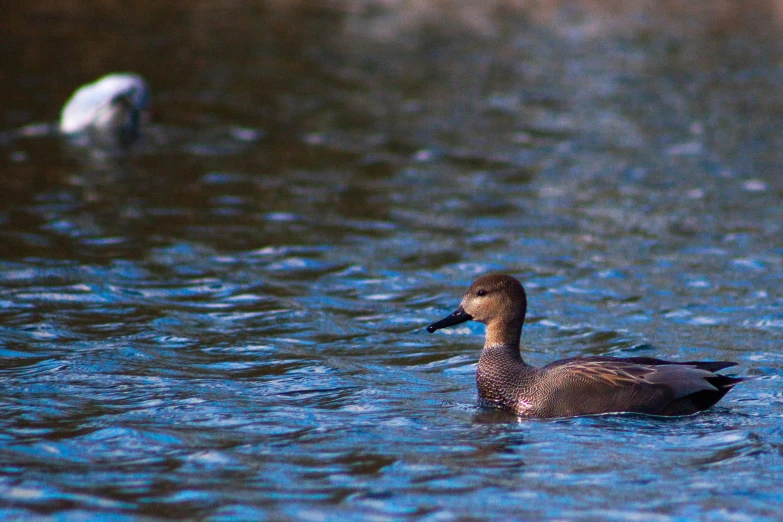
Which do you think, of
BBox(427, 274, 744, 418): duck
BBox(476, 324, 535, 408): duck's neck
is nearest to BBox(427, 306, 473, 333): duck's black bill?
BBox(476, 324, 535, 408): duck's neck

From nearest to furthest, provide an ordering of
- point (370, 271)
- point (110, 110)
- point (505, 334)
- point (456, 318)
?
point (505, 334)
point (456, 318)
point (370, 271)
point (110, 110)

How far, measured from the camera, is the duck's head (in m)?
8.33

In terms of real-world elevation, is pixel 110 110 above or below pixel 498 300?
above

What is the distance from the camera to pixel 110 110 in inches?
706

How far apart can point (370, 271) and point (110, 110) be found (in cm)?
804

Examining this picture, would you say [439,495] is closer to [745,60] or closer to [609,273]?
[609,273]

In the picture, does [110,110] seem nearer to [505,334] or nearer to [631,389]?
[505,334]

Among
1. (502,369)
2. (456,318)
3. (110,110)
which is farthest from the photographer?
(110,110)

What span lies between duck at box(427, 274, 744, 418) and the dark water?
0.46 ft

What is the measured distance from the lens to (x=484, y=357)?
827cm

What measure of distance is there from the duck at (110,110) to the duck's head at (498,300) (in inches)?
416

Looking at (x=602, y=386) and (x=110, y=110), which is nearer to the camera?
(x=602, y=386)

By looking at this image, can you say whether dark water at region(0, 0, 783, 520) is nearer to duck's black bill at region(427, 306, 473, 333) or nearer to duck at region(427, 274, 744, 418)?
duck at region(427, 274, 744, 418)

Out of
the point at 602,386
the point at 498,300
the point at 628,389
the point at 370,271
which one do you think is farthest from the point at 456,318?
the point at 370,271
